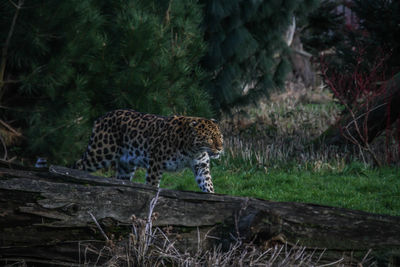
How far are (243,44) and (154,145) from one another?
578 cm

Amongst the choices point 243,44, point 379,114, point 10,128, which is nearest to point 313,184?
point 379,114

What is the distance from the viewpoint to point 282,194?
8.09 metres

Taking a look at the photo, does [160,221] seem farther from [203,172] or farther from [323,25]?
[323,25]

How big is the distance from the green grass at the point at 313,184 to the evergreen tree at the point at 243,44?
3.44m

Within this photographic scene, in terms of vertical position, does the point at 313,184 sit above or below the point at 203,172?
below

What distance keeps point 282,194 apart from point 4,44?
4946mm

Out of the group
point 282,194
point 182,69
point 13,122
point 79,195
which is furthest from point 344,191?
point 13,122

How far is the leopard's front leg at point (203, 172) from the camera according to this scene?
295 inches

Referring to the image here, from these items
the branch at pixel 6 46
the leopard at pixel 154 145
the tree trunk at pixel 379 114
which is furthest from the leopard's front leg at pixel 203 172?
the branch at pixel 6 46

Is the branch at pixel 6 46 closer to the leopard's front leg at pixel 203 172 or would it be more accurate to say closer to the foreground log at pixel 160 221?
the leopard's front leg at pixel 203 172

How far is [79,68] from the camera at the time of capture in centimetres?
964

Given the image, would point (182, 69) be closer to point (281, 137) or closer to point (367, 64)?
point (281, 137)

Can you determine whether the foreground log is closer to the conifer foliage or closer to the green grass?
the green grass

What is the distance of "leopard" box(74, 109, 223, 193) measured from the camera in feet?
24.7
